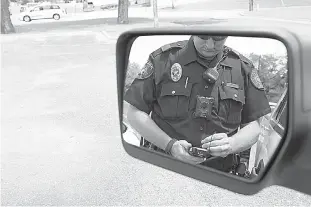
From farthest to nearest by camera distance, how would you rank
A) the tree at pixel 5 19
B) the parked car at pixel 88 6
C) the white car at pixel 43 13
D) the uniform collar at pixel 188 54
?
the parked car at pixel 88 6
the white car at pixel 43 13
the tree at pixel 5 19
the uniform collar at pixel 188 54

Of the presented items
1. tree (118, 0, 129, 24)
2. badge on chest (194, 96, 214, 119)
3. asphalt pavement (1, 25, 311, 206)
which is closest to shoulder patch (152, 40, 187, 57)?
badge on chest (194, 96, 214, 119)

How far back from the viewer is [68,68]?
10688 millimetres

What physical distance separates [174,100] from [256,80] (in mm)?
220

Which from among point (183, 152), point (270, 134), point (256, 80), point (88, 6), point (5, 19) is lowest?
point (88, 6)

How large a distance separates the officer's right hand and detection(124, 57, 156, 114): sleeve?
5.2 inches

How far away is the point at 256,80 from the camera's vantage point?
0.88m

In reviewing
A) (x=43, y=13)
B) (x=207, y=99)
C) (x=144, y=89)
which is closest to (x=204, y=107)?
(x=207, y=99)

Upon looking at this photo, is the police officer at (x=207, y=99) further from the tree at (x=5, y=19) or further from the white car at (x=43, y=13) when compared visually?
the white car at (x=43, y=13)

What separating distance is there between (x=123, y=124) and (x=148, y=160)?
196 millimetres

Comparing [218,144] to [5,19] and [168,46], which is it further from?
[5,19]

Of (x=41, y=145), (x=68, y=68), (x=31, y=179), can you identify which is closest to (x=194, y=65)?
(x=31, y=179)

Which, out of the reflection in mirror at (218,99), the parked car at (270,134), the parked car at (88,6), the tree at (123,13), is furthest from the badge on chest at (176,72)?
the parked car at (88,6)

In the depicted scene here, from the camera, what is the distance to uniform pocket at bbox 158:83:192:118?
0.98m

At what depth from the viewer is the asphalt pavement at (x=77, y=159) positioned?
11.4 ft
